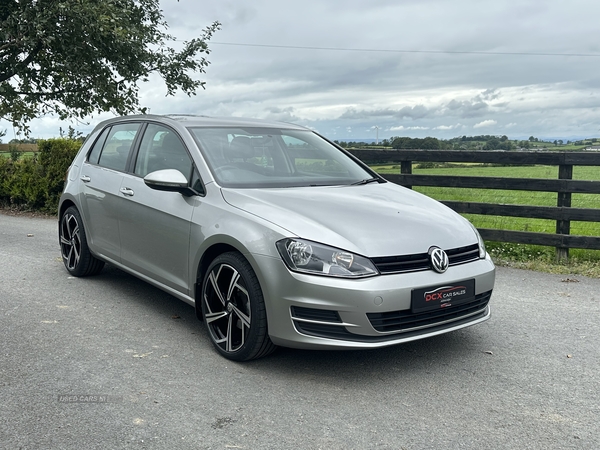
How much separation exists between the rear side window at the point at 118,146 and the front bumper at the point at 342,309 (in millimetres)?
2412

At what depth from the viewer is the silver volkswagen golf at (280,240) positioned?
3.78 metres

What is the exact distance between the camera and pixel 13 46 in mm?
16516

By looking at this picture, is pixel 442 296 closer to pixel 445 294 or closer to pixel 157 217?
pixel 445 294

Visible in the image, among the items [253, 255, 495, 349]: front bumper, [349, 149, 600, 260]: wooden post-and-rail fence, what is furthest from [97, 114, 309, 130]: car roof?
[349, 149, 600, 260]: wooden post-and-rail fence

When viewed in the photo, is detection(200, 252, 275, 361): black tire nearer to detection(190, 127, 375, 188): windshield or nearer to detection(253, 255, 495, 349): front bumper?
detection(253, 255, 495, 349): front bumper

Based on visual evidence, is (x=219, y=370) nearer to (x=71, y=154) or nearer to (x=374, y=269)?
(x=374, y=269)

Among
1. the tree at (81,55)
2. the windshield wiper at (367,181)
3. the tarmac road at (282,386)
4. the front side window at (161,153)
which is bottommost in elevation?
the tarmac road at (282,386)

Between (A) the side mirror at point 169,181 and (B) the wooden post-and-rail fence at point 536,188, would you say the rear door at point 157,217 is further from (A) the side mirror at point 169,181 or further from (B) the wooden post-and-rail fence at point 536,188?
(B) the wooden post-and-rail fence at point 536,188

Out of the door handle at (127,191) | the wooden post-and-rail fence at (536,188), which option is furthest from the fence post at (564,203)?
the door handle at (127,191)

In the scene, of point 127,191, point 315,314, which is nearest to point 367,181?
point 315,314

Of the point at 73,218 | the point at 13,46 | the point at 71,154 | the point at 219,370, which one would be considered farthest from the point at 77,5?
the point at 219,370

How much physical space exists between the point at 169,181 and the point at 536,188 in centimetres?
516

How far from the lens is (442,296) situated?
3943mm

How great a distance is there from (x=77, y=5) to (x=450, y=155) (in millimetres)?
11039
